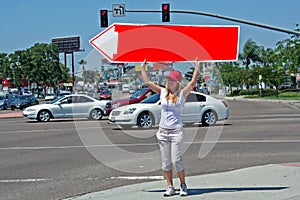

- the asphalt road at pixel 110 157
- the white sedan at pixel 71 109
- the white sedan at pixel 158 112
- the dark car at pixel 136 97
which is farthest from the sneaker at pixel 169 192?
the white sedan at pixel 71 109

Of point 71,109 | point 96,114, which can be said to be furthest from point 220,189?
point 71,109

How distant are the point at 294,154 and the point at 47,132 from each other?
10.9 metres

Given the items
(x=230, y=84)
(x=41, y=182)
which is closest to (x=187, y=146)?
(x=41, y=182)

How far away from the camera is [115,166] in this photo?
10883mm

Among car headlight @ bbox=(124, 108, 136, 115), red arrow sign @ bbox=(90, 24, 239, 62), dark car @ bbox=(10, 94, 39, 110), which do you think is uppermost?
A: red arrow sign @ bbox=(90, 24, 239, 62)

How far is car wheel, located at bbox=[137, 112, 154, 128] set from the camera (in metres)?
19.2

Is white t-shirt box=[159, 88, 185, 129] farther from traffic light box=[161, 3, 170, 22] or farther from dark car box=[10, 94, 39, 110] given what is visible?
dark car box=[10, 94, 39, 110]

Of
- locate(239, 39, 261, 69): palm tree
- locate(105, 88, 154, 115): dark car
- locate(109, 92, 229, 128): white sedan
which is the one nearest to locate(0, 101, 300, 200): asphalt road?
locate(109, 92, 229, 128): white sedan

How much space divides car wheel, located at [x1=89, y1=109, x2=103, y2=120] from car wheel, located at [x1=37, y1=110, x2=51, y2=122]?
2.44 meters

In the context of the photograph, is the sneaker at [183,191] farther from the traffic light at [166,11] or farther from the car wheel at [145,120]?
the traffic light at [166,11]

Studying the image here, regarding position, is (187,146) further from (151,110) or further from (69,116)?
Answer: (69,116)

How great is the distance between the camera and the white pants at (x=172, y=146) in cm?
722

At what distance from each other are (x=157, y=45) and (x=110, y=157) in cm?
307

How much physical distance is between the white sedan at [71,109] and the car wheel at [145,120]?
22.4 ft
